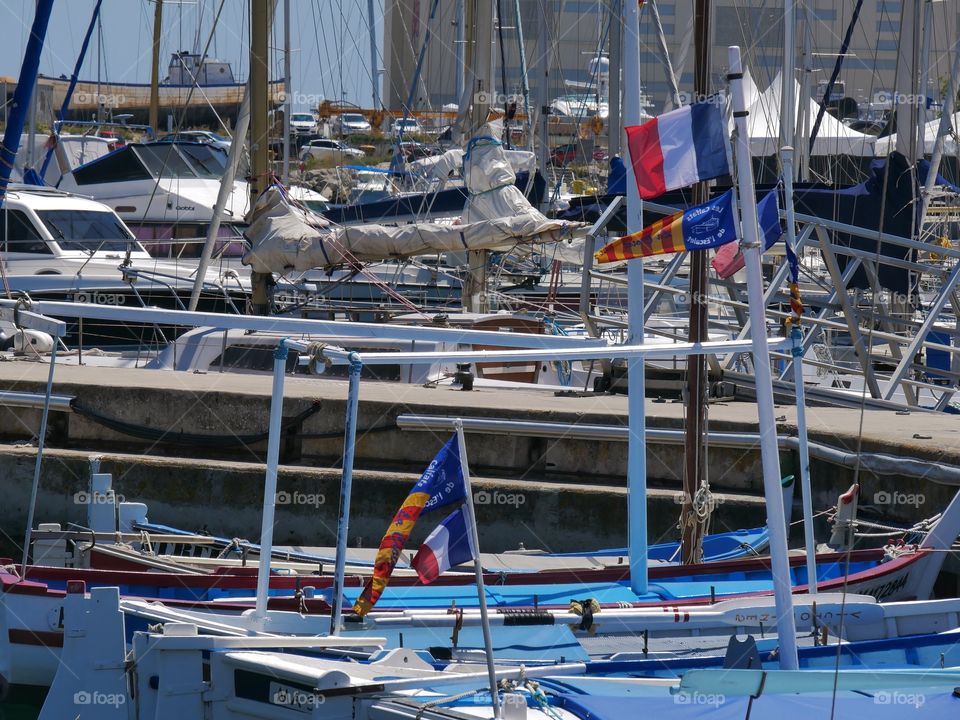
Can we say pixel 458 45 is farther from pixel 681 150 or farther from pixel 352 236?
pixel 681 150

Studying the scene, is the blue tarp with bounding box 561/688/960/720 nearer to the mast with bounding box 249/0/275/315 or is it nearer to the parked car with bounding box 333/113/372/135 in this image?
the mast with bounding box 249/0/275/315

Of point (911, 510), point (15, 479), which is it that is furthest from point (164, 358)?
point (911, 510)

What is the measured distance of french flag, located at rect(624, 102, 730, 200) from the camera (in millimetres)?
5371

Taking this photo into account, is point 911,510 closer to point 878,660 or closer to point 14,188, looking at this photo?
→ point 878,660

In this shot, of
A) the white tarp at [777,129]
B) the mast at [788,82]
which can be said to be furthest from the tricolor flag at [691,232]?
the white tarp at [777,129]

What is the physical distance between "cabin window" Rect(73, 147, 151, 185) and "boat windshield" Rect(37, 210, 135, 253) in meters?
6.12

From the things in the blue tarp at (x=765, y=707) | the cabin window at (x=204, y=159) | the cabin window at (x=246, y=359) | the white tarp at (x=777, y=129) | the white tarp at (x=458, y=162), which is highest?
the white tarp at (x=777, y=129)

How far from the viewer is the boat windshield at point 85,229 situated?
1852 centimetres

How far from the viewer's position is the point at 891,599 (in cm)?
774

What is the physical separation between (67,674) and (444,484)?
2017mm

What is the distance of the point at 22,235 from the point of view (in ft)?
60.0

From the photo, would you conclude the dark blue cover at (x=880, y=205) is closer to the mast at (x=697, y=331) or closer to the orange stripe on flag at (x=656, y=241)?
the mast at (x=697, y=331)

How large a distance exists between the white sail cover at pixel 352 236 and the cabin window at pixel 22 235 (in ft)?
16.6

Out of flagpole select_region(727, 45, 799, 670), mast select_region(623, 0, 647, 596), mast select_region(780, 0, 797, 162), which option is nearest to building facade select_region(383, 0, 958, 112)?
mast select_region(780, 0, 797, 162)
